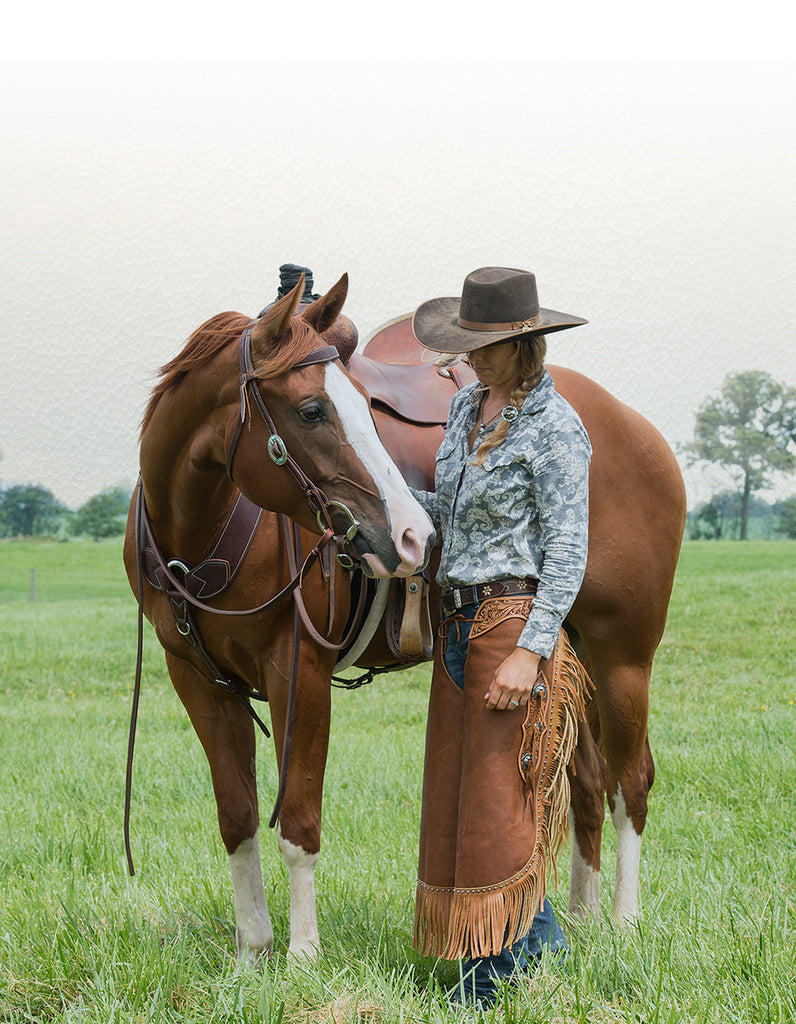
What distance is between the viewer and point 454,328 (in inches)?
109

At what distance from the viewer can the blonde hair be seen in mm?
2611

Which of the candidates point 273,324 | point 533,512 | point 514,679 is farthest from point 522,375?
point 514,679

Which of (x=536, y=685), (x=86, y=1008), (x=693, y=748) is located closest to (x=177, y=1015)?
(x=86, y=1008)

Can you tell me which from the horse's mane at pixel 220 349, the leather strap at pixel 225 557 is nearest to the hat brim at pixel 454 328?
the horse's mane at pixel 220 349

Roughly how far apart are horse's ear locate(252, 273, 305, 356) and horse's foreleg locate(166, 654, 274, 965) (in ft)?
4.03

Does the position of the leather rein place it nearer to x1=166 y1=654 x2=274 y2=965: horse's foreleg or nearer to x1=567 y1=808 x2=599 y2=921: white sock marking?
x1=166 y1=654 x2=274 y2=965: horse's foreleg

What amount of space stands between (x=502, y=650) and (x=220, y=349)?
1220 mm

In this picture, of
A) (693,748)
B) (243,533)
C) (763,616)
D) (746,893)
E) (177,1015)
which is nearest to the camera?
(177,1015)

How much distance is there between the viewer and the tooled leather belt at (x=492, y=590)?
262 centimetres

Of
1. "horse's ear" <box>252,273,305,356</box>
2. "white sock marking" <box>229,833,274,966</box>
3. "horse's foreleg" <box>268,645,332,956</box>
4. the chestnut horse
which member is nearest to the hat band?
"horse's ear" <box>252,273,305,356</box>

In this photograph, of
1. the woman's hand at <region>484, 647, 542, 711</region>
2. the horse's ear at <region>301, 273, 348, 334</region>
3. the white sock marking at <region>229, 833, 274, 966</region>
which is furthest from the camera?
the white sock marking at <region>229, 833, 274, 966</region>

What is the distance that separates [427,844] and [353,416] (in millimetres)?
1250

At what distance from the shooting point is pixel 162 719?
324 inches

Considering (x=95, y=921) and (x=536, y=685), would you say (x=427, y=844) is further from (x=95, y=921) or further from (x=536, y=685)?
(x=95, y=921)
